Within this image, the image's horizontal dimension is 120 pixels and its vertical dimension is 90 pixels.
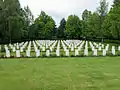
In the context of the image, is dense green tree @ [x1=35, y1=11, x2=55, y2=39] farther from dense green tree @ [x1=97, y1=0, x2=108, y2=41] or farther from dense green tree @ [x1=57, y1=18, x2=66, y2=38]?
dense green tree @ [x1=97, y1=0, x2=108, y2=41]

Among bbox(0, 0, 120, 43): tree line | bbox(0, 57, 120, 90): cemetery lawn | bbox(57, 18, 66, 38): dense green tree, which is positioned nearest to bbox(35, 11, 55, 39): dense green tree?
bbox(0, 0, 120, 43): tree line

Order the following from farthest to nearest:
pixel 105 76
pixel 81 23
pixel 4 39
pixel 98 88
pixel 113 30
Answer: pixel 81 23
pixel 4 39
pixel 113 30
pixel 105 76
pixel 98 88

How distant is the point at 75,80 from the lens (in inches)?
429

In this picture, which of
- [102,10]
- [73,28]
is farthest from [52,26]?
[102,10]

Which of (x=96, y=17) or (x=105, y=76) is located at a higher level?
(x=96, y=17)

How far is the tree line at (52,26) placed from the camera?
4806 cm

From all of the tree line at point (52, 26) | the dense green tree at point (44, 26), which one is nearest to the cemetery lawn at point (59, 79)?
the tree line at point (52, 26)

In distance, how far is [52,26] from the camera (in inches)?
3241

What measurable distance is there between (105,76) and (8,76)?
12.9 feet

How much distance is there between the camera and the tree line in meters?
48.1

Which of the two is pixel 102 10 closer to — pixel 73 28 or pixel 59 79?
pixel 73 28

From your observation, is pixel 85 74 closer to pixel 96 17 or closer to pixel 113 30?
pixel 113 30

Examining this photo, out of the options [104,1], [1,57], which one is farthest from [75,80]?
[104,1]

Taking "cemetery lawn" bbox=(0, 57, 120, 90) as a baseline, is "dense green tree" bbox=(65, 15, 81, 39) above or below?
above
